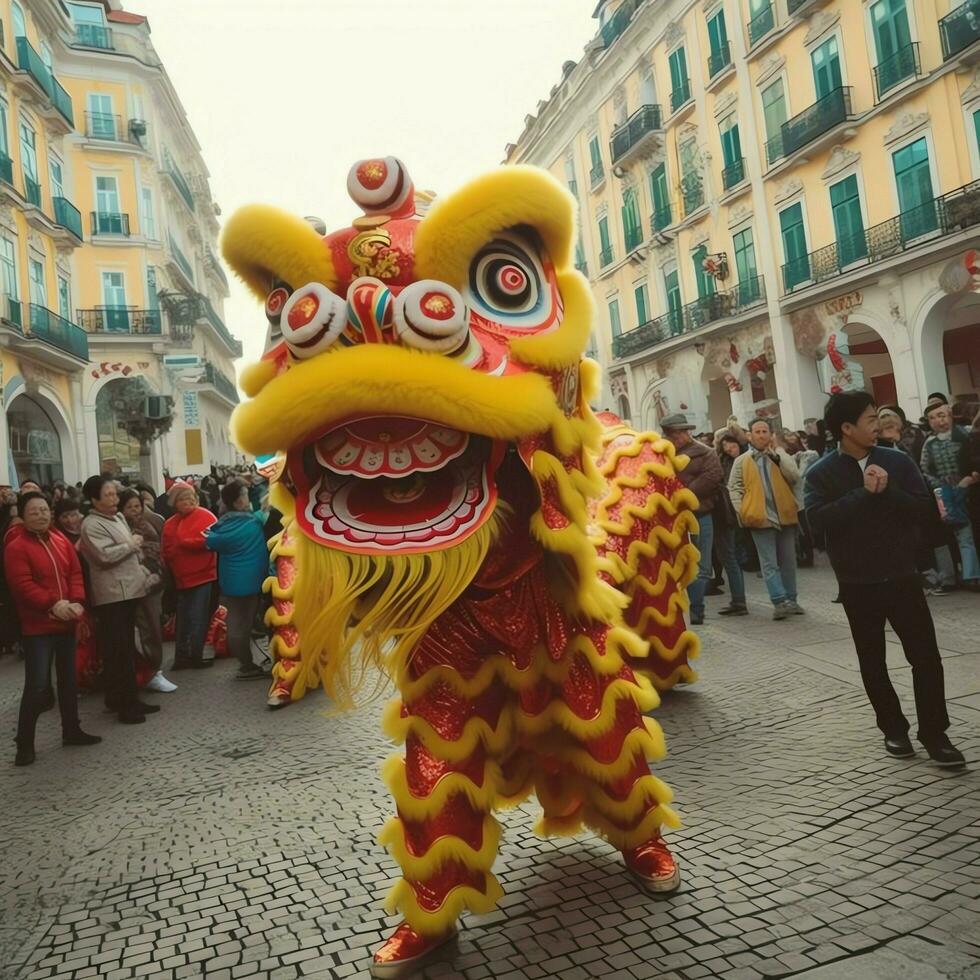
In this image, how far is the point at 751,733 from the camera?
436cm

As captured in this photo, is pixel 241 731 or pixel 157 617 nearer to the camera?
pixel 241 731

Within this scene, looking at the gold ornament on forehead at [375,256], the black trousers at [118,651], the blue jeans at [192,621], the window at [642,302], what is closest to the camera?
the gold ornament on forehead at [375,256]

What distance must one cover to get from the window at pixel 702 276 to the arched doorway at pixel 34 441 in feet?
55.2

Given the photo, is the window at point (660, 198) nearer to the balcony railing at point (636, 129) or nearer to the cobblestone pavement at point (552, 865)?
the balcony railing at point (636, 129)

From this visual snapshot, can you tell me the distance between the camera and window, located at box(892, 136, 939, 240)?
1688cm

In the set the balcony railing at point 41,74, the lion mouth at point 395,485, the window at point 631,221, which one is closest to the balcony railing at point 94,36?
the balcony railing at point 41,74

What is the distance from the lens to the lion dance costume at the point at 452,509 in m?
2.15

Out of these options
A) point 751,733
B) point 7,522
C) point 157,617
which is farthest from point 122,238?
point 751,733

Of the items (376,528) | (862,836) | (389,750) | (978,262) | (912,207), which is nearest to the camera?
(376,528)

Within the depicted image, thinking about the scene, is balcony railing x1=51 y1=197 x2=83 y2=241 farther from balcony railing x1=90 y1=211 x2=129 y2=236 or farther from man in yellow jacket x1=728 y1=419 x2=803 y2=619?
man in yellow jacket x1=728 y1=419 x2=803 y2=619

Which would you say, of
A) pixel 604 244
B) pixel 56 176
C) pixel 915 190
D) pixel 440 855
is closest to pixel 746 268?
pixel 915 190

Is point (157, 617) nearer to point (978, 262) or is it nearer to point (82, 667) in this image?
point (82, 667)

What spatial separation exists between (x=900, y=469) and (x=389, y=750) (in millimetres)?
2884

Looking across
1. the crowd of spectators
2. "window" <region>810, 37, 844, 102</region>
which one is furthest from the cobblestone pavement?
"window" <region>810, 37, 844, 102</region>
